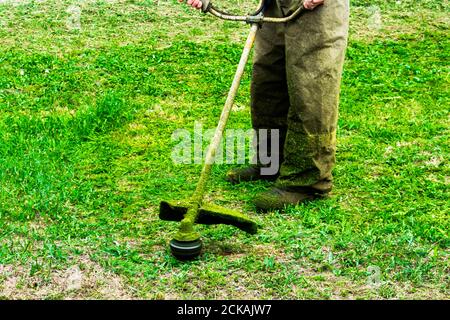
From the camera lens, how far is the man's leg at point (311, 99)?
453cm

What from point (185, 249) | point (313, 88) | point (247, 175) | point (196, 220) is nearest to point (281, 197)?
point (247, 175)

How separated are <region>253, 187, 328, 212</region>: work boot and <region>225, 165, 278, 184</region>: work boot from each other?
425 mm

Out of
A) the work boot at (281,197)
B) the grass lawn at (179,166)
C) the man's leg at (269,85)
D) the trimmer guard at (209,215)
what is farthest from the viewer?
the man's leg at (269,85)

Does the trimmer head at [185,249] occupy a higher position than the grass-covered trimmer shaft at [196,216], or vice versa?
the grass-covered trimmer shaft at [196,216]

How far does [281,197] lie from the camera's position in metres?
4.71

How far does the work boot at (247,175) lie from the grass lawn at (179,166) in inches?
3.6

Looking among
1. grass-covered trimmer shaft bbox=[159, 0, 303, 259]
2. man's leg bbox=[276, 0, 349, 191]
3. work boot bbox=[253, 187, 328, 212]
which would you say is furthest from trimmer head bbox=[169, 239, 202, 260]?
man's leg bbox=[276, 0, 349, 191]

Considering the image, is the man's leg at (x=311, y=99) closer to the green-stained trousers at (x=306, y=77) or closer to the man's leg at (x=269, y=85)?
the green-stained trousers at (x=306, y=77)

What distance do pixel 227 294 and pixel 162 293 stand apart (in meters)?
0.30

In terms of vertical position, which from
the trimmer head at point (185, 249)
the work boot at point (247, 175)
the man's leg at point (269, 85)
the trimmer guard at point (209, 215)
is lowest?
the work boot at point (247, 175)

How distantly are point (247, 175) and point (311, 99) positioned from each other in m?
0.82

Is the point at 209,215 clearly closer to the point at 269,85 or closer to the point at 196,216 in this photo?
the point at 196,216

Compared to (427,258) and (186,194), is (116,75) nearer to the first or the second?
(186,194)

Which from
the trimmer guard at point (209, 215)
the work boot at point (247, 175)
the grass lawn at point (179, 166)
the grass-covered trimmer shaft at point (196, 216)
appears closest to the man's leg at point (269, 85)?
the work boot at point (247, 175)
